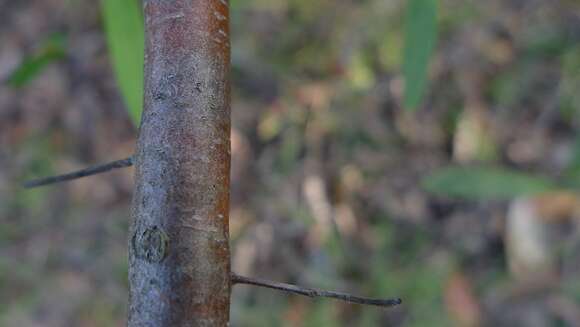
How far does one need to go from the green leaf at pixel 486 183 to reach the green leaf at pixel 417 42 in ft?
2.11

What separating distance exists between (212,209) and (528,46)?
1732 mm

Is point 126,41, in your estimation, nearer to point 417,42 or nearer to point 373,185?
point 417,42

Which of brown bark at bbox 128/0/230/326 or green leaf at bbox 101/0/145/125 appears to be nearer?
brown bark at bbox 128/0/230/326

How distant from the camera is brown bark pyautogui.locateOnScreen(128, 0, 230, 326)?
545 millimetres

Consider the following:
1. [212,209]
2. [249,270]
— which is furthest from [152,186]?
[249,270]

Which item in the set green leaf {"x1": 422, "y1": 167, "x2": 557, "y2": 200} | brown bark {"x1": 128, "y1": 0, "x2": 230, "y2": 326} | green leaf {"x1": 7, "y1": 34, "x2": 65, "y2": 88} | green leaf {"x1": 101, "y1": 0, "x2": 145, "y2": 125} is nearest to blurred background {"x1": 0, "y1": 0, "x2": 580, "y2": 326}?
green leaf {"x1": 422, "y1": 167, "x2": 557, "y2": 200}

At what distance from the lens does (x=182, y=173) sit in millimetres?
576

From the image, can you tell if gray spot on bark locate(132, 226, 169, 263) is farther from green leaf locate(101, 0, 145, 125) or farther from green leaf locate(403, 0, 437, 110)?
green leaf locate(403, 0, 437, 110)

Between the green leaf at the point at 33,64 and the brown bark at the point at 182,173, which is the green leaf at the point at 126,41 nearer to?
the green leaf at the point at 33,64

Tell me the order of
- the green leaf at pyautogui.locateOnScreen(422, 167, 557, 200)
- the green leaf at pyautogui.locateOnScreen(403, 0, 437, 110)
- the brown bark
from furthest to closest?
the green leaf at pyautogui.locateOnScreen(422, 167, 557, 200) < the green leaf at pyautogui.locateOnScreen(403, 0, 437, 110) < the brown bark

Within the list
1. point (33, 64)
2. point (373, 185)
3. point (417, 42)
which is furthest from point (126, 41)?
point (373, 185)

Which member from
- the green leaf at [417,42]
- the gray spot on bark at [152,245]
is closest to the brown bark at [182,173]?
the gray spot on bark at [152,245]

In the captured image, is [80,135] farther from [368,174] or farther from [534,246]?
[534,246]

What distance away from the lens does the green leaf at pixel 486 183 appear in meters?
1.76
